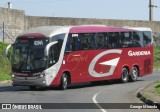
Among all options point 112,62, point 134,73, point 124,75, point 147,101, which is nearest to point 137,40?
point 134,73

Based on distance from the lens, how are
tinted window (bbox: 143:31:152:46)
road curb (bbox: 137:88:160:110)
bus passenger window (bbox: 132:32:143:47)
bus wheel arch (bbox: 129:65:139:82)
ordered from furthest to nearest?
tinted window (bbox: 143:31:152:46) < bus wheel arch (bbox: 129:65:139:82) < bus passenger window (bbox: 132:32:143:47) < road curb (bbox: 137:88:160:110)

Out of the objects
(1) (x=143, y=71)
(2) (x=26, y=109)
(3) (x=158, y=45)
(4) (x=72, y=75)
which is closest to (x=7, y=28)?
(1) (x=143, y=71)

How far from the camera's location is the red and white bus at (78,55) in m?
29.0

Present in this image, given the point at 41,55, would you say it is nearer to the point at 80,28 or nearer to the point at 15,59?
the point at 15,59

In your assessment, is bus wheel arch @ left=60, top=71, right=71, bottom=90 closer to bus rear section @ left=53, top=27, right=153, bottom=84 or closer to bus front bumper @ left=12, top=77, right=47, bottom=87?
bus rear section @ left=53, top=27, right=153, bottom=84

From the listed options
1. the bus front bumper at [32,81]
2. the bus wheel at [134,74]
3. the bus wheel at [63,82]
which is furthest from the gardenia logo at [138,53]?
the bus front bumper at [32,81]

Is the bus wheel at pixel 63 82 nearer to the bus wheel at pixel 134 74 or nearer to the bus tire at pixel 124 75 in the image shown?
the bus tire at pixel 124 75

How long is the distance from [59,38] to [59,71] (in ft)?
5.48

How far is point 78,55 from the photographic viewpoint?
3139 centimetres

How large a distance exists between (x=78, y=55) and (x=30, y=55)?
10.6 feet

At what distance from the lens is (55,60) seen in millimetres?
29469

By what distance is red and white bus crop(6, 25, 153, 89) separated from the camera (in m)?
29.0

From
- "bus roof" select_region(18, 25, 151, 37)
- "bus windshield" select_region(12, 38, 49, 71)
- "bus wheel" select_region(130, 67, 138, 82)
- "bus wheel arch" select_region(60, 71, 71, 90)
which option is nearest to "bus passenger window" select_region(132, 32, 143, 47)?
"bus wheel" select_region(130, 67, 138, 82)

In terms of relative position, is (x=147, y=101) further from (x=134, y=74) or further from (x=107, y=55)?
(x=134, y=74)
